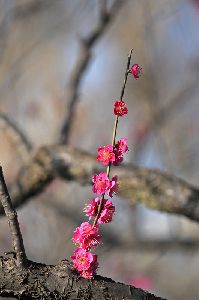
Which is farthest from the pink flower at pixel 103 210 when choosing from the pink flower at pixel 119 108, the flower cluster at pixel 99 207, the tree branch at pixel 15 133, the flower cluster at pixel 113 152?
the tree branch at pixel 15 133

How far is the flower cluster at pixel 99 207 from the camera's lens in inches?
60.3

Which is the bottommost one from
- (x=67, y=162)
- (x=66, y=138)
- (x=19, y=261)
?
(x=19, y=261)

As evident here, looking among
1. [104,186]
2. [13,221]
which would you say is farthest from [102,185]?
[13,221]

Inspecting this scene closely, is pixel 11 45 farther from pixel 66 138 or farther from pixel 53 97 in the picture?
pixel 66 138

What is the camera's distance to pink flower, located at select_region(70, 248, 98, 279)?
5.13 ft

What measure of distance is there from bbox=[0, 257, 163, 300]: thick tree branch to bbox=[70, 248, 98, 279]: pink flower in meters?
0.02

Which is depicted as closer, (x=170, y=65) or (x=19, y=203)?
(x=19, y=203)

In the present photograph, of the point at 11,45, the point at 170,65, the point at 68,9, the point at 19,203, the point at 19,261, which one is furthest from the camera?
the point at 170,65

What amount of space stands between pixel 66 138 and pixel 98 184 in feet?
6.07

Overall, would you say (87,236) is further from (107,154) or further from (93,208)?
(107,154)

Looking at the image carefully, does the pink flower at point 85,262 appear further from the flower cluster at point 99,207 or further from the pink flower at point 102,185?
the pink flower at point 102,185

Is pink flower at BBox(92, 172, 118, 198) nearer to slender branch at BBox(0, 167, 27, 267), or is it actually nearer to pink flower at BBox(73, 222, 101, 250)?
pink flower at BBox(73, 222, 101, 250)

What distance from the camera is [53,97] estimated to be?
7.71m

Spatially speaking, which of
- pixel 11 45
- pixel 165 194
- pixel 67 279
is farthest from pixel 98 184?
pixel 11 45
